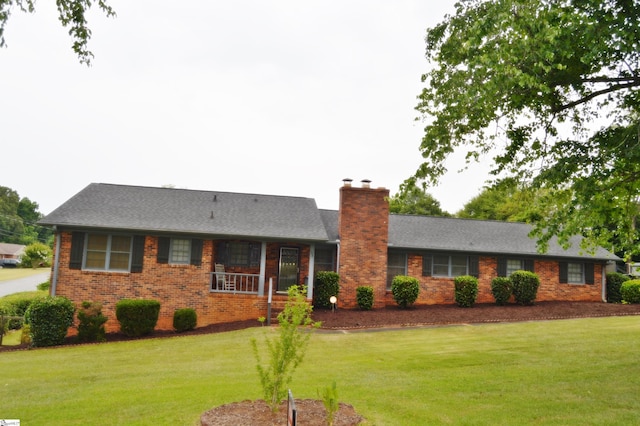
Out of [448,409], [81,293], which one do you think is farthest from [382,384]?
[81,293]

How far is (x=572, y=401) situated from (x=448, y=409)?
211 cm

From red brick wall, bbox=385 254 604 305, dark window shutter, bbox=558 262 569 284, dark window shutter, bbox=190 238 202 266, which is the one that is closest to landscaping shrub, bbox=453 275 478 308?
red brick wall, bbox=385 254 604 305

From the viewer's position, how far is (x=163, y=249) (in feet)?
55.6

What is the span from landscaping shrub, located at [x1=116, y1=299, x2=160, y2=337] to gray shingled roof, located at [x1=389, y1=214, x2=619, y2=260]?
32.4ft

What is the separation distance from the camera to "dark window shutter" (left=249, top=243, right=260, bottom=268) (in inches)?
722

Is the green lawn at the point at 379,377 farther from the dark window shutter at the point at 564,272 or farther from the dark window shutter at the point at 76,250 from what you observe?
the dark window shutter at the point at 564,272

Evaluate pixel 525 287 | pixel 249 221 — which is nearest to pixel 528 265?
pixel 525 287

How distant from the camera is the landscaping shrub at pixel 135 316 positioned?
14.8 metres

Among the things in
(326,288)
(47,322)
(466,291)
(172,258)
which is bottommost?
(47,322)

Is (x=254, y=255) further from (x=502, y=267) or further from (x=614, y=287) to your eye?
(x=614, y=287)

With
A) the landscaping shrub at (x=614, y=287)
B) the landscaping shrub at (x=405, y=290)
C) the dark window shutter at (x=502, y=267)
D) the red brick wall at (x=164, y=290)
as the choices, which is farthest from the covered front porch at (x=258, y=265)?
the landscaping shrub at (x=614, y=287)

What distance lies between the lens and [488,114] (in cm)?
908

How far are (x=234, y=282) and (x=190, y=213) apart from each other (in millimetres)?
3456

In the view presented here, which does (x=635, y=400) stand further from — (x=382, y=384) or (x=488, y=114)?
(x=488, y=114)
